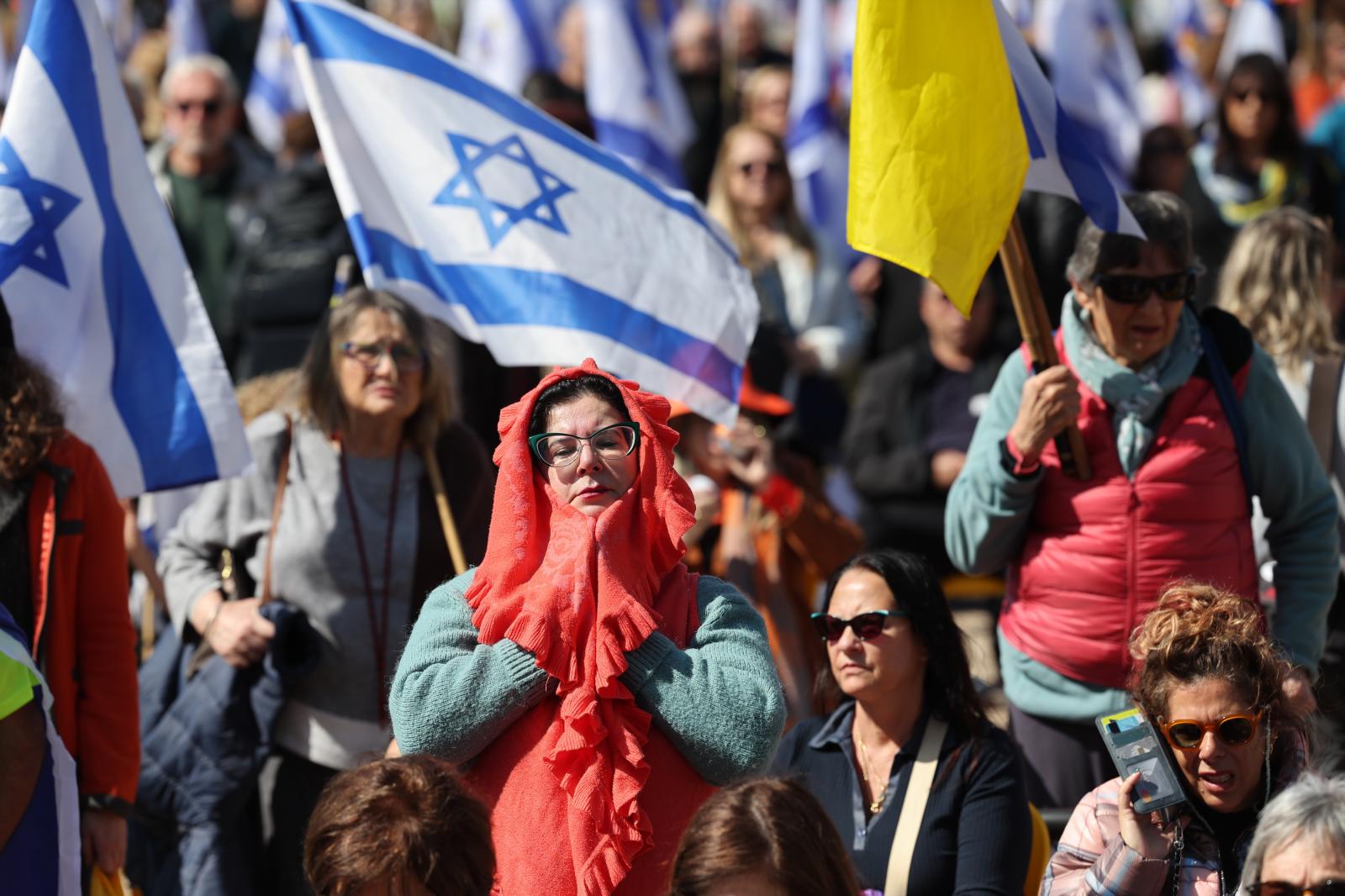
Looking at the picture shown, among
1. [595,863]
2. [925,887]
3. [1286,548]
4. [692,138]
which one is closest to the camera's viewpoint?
[595,863]

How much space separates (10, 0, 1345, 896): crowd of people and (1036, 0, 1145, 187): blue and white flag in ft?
10.9

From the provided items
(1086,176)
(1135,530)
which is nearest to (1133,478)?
(1135,530)

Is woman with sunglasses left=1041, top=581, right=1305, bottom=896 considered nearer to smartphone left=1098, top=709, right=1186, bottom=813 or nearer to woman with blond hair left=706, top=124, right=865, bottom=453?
smartphone left=1098, top=709, right=1186, bottom=813

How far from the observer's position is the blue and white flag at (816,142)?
1096cm

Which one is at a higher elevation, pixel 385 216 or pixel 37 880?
pixel 385 216

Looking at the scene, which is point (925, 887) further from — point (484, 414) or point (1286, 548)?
point (484, 414)

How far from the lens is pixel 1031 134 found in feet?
15.7

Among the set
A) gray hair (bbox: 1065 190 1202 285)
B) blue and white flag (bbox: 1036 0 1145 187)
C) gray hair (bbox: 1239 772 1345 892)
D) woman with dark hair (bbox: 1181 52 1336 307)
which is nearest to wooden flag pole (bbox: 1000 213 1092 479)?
gray hair (bbox: 1065 190 1202 285)

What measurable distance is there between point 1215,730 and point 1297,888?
18.8 inches

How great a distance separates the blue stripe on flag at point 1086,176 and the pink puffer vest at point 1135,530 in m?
0.47

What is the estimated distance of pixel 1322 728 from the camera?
4.64m

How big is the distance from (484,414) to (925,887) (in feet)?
12.0

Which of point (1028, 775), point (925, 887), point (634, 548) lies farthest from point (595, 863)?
point (1028, 775)

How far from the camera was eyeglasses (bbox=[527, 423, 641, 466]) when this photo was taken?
3.87 meters
